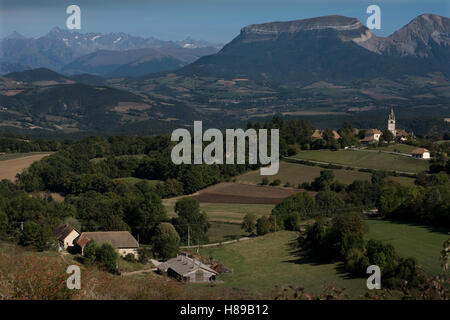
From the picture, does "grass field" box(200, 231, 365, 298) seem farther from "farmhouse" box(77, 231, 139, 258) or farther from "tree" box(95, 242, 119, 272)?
"tree" box(95, 242, 119, 272)

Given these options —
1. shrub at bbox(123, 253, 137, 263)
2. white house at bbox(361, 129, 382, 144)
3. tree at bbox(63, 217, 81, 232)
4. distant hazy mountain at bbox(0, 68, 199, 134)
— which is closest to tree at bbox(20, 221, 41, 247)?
tree at bbox(63, 217, 81, 232)

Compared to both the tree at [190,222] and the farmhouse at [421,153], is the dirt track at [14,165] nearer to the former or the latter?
the tree at [190,222]

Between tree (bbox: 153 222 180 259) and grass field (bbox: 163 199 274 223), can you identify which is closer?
tree (bbox: 153 222 180 259)

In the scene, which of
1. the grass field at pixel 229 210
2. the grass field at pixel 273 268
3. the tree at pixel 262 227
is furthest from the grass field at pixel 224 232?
the grass field at pixel 273 268

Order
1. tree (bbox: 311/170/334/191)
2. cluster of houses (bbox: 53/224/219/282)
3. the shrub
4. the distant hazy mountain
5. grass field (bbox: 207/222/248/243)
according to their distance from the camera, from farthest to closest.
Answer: the distant hazy mountain → tree (bbox: 311/170/334/191) → grass field (bbox: 207/222/248/243) → the shrub → cluster of houses (bbox: 53/224/219/282)

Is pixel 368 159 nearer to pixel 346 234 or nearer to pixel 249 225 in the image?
pixel 249 225

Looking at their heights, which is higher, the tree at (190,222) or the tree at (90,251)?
the tree at (90,251)
